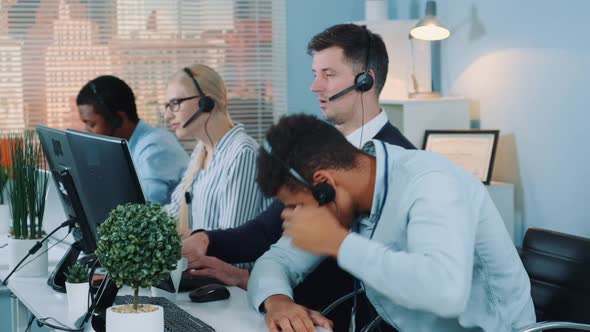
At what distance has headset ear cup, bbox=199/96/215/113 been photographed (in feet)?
10.8

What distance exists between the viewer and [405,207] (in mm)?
1854

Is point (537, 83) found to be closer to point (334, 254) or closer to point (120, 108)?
point (120, 108)

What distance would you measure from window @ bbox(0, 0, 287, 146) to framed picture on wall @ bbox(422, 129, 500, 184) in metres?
1.45

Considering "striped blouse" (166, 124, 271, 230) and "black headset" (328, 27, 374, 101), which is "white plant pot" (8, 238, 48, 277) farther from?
"black headset" (328, 27, 374, 101)

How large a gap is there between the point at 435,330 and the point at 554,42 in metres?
2.09

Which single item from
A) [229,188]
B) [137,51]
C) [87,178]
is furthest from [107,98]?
[87,178]

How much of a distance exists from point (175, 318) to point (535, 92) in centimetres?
228

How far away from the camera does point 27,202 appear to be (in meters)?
2.70

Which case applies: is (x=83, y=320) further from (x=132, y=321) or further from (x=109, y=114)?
(x=109, y=114)

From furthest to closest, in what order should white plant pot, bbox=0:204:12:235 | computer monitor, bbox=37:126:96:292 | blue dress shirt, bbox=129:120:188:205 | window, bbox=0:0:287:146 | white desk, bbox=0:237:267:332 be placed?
window, bbox=0:0:287:146 → blue dress shirt, bbox=129:120:188:205 → white plant pot, bbox=0:204:12:235 → computer monitor, bbox=37:126:96:292 → white desk, bbox=0:237:267:332

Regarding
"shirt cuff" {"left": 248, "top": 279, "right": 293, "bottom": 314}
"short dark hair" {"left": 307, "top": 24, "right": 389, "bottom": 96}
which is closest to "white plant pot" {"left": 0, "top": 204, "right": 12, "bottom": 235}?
"short dark hair" {"left": 307, "top": 24, "right": 389, "bottom": 96}

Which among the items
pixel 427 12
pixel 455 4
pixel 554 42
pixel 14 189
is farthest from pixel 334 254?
pixel 455 4

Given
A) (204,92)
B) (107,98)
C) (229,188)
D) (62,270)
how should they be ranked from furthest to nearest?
1. (107,98)
2. (204,92)
3. (229,188)
4. (62,270)

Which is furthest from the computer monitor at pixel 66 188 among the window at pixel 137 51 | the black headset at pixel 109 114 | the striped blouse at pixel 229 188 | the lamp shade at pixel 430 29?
the window at pixel 137 51
